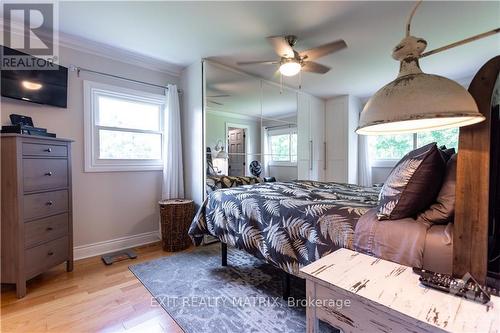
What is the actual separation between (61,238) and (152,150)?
145cm

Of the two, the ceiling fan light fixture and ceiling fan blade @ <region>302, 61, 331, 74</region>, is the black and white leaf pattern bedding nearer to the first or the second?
the ceiling fan light fixture

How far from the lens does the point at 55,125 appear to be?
8.30 feet

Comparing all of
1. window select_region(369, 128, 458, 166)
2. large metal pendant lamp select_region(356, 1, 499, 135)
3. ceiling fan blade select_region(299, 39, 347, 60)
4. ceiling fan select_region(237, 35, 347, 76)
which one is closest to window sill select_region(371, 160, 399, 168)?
window select_region(369, 128, 458, 166)

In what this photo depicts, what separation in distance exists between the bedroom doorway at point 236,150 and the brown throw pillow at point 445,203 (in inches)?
104

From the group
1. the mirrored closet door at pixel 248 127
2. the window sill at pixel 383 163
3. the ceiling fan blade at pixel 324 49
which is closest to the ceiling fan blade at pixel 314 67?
the ceiling fan blade at pixel 324 49

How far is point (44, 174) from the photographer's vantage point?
6.79 feet

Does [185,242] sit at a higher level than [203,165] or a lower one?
lower

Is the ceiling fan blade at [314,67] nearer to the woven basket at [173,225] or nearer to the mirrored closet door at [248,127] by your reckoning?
the mirrored closet door at [248,127]

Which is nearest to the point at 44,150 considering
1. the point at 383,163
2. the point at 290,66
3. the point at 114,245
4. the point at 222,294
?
the point at 114,245

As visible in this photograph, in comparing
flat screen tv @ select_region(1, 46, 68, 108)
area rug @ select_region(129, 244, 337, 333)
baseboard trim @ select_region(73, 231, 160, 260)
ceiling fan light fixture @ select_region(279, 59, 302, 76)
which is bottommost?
area rug @ select_region(129, 244, 337, 333)

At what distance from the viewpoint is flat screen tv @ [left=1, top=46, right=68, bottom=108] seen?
221 cm

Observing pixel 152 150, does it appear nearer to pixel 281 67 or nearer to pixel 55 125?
pixel 55 125

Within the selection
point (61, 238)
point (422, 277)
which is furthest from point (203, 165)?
point (422, 277)

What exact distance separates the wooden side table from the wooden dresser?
2216 millimetres
